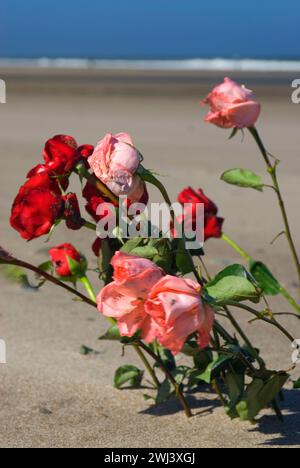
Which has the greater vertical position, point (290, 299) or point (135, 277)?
point (135, 277)

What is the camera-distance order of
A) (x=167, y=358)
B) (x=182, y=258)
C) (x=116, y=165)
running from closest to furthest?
(x=116, y=165), (x=182, y=258), (x=167, y=358)

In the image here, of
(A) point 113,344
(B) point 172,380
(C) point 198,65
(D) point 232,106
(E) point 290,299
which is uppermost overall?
(D) point 232,106

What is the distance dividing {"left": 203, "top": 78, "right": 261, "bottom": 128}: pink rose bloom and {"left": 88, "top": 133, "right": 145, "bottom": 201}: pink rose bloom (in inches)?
8.9

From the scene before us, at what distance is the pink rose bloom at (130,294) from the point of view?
106cm

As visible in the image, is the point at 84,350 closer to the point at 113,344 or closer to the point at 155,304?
the point at 113,344

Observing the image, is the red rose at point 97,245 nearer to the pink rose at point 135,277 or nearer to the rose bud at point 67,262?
the rose bud at point 67,262

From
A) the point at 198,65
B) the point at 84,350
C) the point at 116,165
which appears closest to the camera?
the point at 116,165

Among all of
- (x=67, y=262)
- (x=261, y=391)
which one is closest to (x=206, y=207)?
(x=67, y=262)

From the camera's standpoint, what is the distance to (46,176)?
128cm

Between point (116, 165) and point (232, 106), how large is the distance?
0.90 ft

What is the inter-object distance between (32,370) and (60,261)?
382 millimetres

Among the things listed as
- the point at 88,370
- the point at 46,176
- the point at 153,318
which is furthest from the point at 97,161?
the point at 88,370

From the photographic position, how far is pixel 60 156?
4.15 feet
